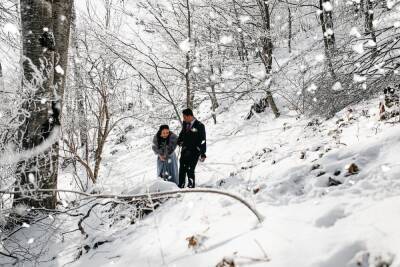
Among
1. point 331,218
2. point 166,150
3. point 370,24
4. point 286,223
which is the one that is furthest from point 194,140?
point 331,218

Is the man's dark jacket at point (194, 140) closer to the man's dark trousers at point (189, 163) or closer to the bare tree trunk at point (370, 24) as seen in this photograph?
the man's dark trousers at point (189, 163)

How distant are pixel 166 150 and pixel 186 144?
0.40 meters

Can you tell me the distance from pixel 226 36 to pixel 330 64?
7.47 metres

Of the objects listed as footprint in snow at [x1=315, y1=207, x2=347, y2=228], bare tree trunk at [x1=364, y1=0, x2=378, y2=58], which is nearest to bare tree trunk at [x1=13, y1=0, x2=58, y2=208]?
footprint in snow at [x1=315, y1=207, x2=347, y2=228]

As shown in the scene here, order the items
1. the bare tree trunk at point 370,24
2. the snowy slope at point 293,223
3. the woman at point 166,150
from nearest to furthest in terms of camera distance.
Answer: the snowy slope at point 293,223 → the bare tree trunk at point 370,24 → the woman at point 166,150

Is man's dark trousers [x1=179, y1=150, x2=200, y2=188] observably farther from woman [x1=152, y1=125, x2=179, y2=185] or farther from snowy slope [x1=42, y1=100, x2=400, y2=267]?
snowy slope [x1=42, y1=100, x2=400, y2=267]

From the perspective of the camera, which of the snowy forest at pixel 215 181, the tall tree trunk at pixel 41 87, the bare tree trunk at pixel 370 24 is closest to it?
the snowy forest at pixel 215 181

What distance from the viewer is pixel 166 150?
22.4 ft

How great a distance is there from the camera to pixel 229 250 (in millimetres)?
2559

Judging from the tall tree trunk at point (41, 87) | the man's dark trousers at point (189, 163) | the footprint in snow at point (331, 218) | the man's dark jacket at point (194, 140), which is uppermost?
the tall tree trunk at point (41, 87)

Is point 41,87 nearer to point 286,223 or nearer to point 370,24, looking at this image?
point 286,223

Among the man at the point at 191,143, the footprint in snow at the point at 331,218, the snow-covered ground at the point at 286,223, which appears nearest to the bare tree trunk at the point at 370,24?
the snow-covered ground at the point at 286,223

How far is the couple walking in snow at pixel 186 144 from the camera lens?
664 centimetres

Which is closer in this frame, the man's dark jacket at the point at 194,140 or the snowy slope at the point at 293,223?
the snowy slope at the point at 293,223
